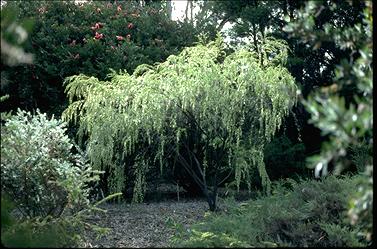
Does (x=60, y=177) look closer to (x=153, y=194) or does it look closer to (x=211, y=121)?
(x=211, y=121)

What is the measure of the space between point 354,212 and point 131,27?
7.47 metres

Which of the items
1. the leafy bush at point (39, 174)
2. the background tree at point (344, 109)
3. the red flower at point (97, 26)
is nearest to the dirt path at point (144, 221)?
the leafy bush at point (39, 174)

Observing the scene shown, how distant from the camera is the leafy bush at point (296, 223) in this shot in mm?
4723

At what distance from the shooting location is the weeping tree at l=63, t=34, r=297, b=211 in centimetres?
663

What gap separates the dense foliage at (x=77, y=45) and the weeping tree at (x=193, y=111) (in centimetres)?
166

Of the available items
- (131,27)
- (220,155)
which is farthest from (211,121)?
(131,27)

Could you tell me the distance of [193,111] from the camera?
22.5 ft

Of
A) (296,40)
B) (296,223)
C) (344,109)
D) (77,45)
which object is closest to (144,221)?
(296,223)

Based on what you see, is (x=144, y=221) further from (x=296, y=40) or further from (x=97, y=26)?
(x=296, y=40)

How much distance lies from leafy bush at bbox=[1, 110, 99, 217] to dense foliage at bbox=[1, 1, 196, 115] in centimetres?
339

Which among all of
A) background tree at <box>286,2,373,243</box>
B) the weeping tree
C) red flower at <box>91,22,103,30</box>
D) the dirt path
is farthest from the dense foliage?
background tree at <box>286,2,373,243</box>

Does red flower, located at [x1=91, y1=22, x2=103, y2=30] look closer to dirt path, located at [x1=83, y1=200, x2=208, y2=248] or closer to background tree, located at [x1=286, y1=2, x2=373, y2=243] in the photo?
dirt path, located at [x1=83, y1=200, x2=208, y2=248]

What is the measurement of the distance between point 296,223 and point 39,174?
7.84 ft

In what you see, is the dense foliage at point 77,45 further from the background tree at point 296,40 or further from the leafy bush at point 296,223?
the leafy bush at point 296,223
